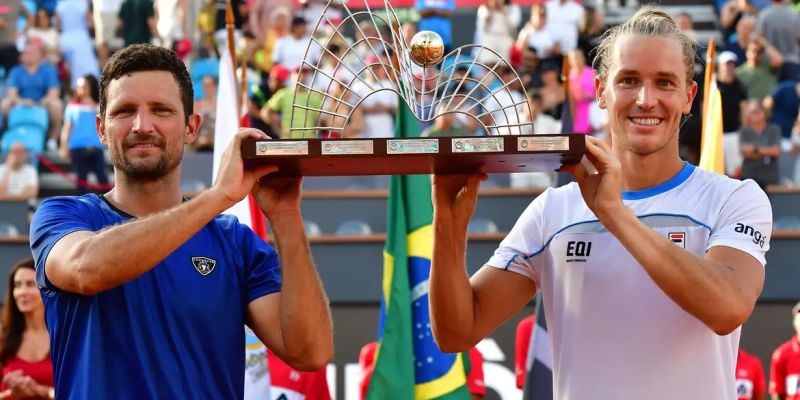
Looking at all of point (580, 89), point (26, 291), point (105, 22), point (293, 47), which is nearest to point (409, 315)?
point (26, 291)

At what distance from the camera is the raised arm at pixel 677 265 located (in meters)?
3.01

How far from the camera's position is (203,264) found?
3.18 m

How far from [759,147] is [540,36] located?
3.24m

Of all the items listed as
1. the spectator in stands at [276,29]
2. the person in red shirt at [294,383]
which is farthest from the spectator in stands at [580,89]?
the person in red shirt at [294,383]

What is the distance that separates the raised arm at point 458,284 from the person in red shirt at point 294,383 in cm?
316

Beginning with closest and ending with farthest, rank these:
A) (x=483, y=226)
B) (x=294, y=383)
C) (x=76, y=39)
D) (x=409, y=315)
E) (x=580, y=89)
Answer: (x=294, y=383) < (x=409, y=315) < (x=483, y=226) < (x=580, y=89) < (x=76, y=39)

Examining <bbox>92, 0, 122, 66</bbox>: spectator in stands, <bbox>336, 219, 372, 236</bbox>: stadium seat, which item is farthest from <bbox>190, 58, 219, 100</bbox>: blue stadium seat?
<bbox>336, 219, 372, 236</bbox>: stadium seat

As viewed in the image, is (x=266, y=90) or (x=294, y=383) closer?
(x=294, y=383)

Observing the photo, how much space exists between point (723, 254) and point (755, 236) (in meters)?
0.12

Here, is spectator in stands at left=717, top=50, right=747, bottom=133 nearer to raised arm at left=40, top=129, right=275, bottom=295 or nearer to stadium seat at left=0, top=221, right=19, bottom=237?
stadium seat at left=0, top=221, right=19, bottom=237

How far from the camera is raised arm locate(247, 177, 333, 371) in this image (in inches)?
126

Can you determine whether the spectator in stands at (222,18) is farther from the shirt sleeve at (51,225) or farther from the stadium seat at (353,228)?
the shirt sleeve at (51,225)

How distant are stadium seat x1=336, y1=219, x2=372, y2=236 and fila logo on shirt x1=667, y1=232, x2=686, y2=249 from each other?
7040mm

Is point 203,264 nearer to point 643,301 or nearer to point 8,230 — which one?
point 643,301
